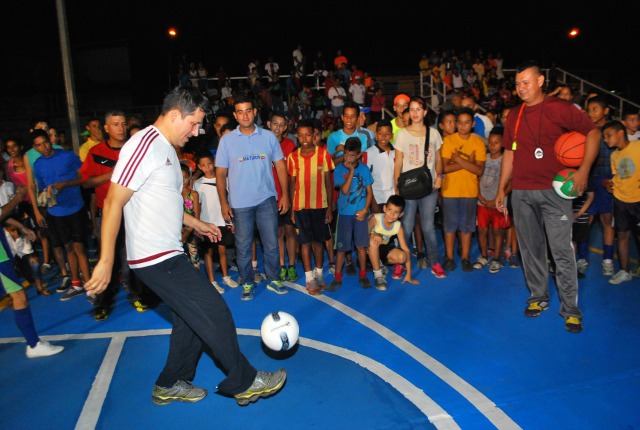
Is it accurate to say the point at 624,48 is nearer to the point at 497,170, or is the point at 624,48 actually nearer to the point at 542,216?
the point at 497,170

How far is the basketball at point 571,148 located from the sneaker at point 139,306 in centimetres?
522

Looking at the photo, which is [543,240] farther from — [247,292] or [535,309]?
[247,292]

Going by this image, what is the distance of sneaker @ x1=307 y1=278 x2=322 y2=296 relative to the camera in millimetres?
6602

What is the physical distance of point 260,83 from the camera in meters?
19.1

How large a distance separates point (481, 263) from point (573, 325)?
7.63 ft

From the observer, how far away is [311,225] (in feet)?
22.5

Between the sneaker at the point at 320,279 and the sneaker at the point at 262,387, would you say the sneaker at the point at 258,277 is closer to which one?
the sneaker at the point at 320,279

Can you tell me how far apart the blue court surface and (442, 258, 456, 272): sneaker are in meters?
0.71

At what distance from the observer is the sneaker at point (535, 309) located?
555 centimetres

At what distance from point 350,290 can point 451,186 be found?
84.4 inches

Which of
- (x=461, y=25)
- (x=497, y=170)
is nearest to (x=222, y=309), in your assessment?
(x=497, y=170)

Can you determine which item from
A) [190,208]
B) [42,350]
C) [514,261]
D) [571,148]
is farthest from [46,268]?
[571,148]

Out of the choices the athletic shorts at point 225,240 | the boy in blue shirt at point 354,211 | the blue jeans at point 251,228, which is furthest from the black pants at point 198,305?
the athletic shorts at point 225,240

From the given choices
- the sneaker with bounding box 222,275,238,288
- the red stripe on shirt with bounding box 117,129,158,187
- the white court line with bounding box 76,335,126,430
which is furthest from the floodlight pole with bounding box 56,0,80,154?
the red stripe on shirt with bounding box 117,129,158,187
